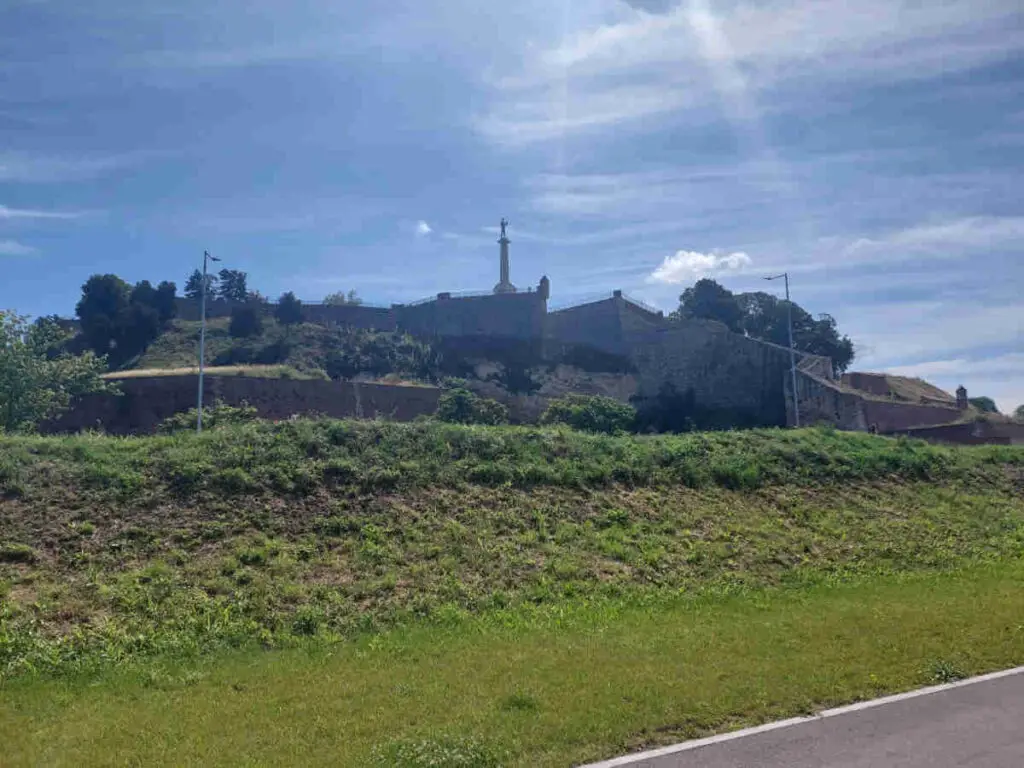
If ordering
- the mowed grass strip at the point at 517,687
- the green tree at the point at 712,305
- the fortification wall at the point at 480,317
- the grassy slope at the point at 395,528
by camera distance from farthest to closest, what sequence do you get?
the green tree at the point at 712,305
the fortification wall at the point at 480,317
the grassy slope at the point at 395,528
the mowed grass strip at the point at 517,687

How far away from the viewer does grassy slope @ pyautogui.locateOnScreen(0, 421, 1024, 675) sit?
28.0 feet

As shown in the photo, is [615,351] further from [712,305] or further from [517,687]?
[517,687]

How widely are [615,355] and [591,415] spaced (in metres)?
18.4

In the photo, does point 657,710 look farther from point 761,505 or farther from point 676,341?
point 676,341

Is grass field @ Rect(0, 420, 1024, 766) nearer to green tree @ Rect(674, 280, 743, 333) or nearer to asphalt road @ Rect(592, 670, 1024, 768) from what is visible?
asphalt road @ Rect(592, 670, 1024, 768)

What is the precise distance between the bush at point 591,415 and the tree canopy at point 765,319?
82.7 feet

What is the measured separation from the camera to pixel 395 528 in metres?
11.1

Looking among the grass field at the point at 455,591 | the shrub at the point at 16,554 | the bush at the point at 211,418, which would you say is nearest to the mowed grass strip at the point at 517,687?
the grass field at the point at 455,591

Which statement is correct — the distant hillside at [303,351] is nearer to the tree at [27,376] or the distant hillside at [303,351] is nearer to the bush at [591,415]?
the bush at [591,415]

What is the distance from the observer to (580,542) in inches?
456

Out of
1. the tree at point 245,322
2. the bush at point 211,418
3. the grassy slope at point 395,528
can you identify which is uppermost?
the tree at point 245,322

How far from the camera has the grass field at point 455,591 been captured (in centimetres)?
590

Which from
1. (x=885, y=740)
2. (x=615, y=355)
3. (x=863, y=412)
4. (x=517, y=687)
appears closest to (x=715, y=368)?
(x=615, y=355)

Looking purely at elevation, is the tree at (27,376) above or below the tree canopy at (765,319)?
below
